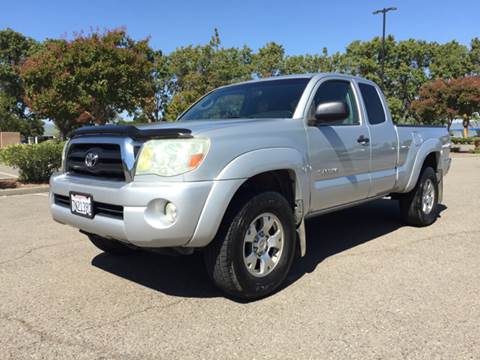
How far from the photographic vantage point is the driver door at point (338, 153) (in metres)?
4.34

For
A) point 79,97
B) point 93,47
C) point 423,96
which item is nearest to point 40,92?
point 79,97

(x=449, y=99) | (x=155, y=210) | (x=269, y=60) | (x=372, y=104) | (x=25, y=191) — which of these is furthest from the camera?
(x=269, y=60)

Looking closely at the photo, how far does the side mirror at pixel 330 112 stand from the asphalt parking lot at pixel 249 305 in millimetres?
1437

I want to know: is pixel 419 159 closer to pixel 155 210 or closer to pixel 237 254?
Answer: pixel 237 254

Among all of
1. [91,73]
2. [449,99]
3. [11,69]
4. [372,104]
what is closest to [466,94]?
[449,99]

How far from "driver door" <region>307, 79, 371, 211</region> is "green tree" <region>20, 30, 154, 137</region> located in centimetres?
1426

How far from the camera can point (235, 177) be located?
3.51m

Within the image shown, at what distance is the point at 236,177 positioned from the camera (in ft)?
11.5

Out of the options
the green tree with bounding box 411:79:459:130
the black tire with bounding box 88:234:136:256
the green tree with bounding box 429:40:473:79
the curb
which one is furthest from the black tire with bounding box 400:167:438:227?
the green tree with bounding box 429:40:473:79

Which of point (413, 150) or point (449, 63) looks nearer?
point (413, 150)

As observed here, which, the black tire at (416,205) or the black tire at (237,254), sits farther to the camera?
the black tire at (416,205)

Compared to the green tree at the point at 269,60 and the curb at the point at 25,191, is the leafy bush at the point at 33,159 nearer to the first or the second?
the curb at the point at 25,191

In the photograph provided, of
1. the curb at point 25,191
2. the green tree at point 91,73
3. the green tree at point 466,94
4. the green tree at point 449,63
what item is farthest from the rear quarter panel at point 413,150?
the green tree at point 449,63

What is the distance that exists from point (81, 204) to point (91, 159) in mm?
370
